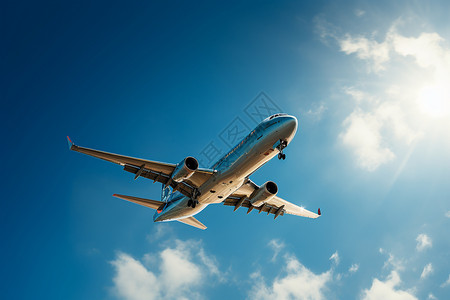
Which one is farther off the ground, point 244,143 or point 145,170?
point 244,143

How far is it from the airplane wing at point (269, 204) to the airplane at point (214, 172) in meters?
0.10

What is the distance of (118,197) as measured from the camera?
96.5 feet

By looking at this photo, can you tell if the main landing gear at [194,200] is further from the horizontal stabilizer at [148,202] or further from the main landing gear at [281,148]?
the main landing gear at [281,148]

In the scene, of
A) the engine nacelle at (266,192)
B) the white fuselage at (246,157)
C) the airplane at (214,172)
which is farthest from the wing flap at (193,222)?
the engine nacelle at (266,192)

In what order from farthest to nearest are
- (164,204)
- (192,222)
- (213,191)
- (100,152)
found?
(192,222) → (164,204) → (213,191) → (100,152)

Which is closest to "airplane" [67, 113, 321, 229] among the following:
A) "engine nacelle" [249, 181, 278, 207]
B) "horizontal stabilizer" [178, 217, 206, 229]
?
"engine nacelle" [249, 181, 278, 207]

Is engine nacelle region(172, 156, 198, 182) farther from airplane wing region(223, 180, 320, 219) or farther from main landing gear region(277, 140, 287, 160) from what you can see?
airplane wing region(223, 180, 320, 219)

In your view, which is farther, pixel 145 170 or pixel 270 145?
pixel 145 170

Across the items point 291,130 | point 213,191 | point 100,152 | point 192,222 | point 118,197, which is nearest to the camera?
point 291,130

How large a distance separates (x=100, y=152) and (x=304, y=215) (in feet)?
75.2

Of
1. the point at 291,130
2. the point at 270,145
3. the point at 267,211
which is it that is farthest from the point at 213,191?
the point at 267,211

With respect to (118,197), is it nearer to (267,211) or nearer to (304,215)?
(267,211)

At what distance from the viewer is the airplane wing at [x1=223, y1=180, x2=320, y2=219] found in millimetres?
31527

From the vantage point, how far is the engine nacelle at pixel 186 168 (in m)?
24.6
